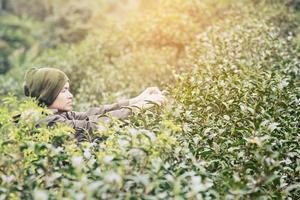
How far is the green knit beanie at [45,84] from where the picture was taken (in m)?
5.56

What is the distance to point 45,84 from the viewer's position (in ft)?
18.3

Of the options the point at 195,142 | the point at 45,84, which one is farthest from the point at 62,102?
the point at 195,142

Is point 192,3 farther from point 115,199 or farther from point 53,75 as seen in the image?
point 115,199

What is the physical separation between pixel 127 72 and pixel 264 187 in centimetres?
812

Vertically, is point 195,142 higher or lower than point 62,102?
higher

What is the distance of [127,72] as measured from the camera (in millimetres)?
11883

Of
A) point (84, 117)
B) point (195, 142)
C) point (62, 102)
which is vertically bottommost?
point (84, 117)

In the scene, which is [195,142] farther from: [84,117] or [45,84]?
[45,84]

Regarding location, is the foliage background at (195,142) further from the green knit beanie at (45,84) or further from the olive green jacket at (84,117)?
the green knit beanie at (45,84)

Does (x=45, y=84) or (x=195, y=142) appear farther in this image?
(x=45, y=84)

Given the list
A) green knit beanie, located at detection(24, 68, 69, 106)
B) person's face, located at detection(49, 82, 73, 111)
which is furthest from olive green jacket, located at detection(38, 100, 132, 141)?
green knit beanie, located at detection(24, 68, 69, 106)

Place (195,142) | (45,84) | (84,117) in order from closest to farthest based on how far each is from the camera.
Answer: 1. (195,142)
2. (45,84)
3. (84,117)

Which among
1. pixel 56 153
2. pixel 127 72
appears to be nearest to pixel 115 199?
pixel 56 153

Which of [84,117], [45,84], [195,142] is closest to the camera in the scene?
[195,142]
